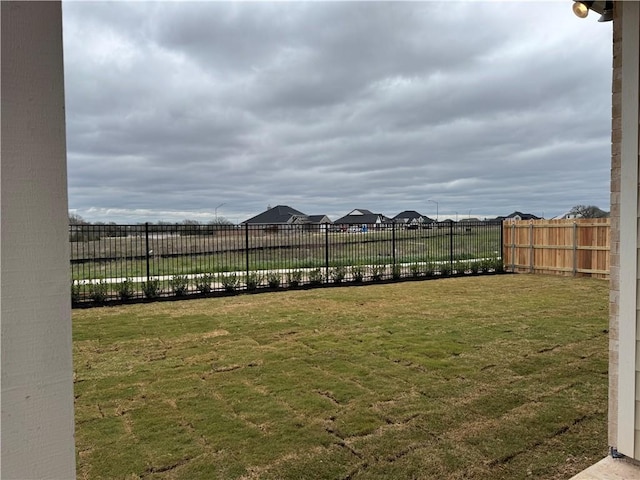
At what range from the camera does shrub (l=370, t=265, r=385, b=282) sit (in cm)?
1056

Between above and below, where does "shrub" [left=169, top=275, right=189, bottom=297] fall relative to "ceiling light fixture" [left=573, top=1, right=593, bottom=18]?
below

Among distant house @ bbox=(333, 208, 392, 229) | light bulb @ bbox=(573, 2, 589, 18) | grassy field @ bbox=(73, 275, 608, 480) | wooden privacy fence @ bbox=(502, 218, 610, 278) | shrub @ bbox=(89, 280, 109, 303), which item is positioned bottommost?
grassy field @ bbox=(73, 275, 608, 480)

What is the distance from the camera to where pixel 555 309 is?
650 centimetres

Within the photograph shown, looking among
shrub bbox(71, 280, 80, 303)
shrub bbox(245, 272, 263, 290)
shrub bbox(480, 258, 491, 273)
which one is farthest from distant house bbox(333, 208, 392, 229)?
shrub bbox(71, 280, 80, 303)

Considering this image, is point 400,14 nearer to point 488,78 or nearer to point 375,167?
point 488,78

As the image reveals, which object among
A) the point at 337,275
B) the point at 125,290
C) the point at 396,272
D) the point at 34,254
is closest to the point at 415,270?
the point at 396,272

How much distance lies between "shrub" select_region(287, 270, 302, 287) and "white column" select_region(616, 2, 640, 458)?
7.83 m

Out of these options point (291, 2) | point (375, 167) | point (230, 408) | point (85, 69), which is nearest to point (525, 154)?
point (375, 167)

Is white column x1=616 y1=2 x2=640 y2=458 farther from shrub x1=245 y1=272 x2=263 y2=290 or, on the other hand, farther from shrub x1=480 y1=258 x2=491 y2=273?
shrub x1=480 y1=258 x2=491 y2=273

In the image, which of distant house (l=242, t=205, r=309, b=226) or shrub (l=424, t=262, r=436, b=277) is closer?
shrub (l=424, t=262, r=436, b=277)

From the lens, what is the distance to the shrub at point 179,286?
844cm

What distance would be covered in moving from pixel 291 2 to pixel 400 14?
1.89m

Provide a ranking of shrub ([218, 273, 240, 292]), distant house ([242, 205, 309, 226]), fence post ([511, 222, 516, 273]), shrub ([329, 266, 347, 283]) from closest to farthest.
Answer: shrub ([218, 273, 240, 292]) < shrub ([329, 266, 347, 283]) < fence post ([511, 222, 516, 273]) < distant house ([242, 205, 309, 226])

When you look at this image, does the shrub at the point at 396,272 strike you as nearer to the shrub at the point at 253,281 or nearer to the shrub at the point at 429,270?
the shrub at the point at 429,270
